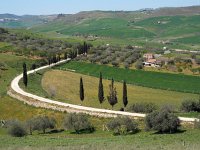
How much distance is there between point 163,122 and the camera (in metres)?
41.8

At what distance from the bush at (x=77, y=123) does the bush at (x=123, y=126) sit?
3.63m

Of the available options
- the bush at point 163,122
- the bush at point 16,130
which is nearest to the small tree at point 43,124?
the bush at point 16,130

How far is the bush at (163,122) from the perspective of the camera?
4183 centimetres

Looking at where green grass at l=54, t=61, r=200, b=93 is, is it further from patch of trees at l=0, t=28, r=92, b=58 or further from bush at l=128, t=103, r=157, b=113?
bush at l=128, t=103, r=157, b=113

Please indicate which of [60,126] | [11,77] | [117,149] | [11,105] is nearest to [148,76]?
[11,77]

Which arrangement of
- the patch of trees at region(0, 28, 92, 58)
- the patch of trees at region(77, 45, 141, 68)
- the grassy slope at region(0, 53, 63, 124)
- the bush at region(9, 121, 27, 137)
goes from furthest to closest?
the patch of trees at region(0, 28, 92, 58)
the patch of trees at region(77, 45, 141, 68)
the grassy slope at region(0, 53, 63, 124)
the bush at region(9, 121, 27, 137)

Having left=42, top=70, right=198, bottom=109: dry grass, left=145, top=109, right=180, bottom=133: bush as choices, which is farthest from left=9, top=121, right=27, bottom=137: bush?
left=42, top=70, right=198, bottom=109: dry grass

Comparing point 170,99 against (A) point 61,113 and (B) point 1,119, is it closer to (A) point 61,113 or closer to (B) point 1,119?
(A) point 61,113

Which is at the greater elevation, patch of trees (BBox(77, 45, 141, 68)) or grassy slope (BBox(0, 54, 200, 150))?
grassy slope (BBox(0, 54, 200, 150))

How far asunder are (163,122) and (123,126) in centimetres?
522

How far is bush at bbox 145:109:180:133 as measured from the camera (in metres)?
41.8

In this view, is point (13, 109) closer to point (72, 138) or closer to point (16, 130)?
point (16, 130)

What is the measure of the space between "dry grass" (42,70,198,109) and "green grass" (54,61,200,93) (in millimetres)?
3674

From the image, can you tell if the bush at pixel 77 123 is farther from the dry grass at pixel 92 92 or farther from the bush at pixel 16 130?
the dry grass at pixel 92 92
